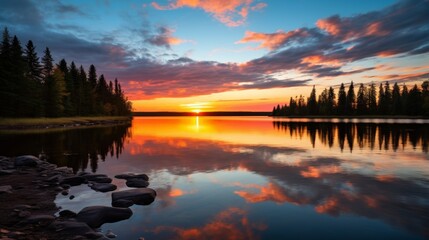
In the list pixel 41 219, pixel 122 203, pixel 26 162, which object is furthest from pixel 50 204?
pixel 26 162

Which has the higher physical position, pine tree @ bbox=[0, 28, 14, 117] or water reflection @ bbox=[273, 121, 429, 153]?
pine tree @ bbox=[0, 28, 14, 117]

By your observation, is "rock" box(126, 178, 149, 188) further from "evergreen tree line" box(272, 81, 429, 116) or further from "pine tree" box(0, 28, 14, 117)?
"evergreen tree line" box(272, 81, 429, 116)

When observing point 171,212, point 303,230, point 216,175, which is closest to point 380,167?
point 216,175

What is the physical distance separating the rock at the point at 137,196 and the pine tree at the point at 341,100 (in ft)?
464

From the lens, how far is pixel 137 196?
11.5 meters

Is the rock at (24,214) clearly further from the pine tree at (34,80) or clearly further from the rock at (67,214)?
the pine tree at (34,80)

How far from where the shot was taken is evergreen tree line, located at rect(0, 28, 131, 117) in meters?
53.8

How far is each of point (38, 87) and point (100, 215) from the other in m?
68.1

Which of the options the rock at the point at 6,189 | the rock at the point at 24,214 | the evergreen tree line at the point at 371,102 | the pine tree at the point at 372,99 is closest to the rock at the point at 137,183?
the rock at the point at 6,189

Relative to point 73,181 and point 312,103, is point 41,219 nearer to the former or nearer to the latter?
point 73,181

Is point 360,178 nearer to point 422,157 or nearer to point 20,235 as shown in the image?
point 422,157

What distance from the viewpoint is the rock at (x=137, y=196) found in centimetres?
1126

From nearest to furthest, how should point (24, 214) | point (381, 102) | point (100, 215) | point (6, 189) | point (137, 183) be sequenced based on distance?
1. point (24, 214)
2. point (100, 215)
3. point (6, 189)
4. point (137, 183)
5. point (381, 102)

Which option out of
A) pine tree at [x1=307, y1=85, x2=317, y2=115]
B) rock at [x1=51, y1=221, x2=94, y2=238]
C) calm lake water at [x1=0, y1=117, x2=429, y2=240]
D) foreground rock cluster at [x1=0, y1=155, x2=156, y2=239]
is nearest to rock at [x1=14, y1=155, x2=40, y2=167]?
foreground rock cluster at [x1=0, y1=155, x2=156, y2=239]
